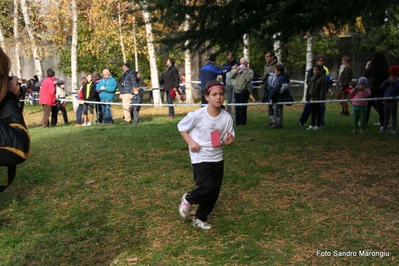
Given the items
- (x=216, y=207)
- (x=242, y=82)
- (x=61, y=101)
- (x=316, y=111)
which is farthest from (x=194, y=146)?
(x=61, y=101)

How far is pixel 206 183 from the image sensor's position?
5012 mm

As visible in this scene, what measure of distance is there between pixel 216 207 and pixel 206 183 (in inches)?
38.6

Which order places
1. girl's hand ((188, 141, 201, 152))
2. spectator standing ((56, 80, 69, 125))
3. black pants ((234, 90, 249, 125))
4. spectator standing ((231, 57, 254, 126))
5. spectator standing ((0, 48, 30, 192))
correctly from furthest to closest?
spectator standing ((56, 80, 69, 125)) → black pants ((234, 90, 249, 125)) → spectator standing ((231, 57, 254, 126)) → girl's hand ((188, 141, 201, 152)) → spectator standing ((0, 48, 30, 192))

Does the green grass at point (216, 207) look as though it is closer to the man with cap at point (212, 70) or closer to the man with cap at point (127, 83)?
the man with cap at point (212, 70)

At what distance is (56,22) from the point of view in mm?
24797

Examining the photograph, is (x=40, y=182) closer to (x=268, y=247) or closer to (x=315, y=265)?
(x=268, y=247)

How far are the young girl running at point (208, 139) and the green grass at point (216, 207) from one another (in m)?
0.53

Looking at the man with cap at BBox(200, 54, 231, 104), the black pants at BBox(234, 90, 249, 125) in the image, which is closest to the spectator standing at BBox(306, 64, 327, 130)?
the black pants at BBox(234, 90, 249, 125)

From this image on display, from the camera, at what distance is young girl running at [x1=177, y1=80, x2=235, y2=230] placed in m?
5.00

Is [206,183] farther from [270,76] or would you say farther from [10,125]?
[270,76]

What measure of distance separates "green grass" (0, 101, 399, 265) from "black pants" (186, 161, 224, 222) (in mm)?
353

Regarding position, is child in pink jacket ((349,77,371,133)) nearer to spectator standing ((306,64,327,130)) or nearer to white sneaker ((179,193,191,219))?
spectator standing ((306,64,327,130))

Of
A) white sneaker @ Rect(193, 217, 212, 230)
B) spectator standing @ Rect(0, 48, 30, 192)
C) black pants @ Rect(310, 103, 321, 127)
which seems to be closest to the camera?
spectator standing @ Rect(0, 48, 30, 192)

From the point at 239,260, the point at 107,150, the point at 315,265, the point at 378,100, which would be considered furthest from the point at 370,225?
the point at 378,100
